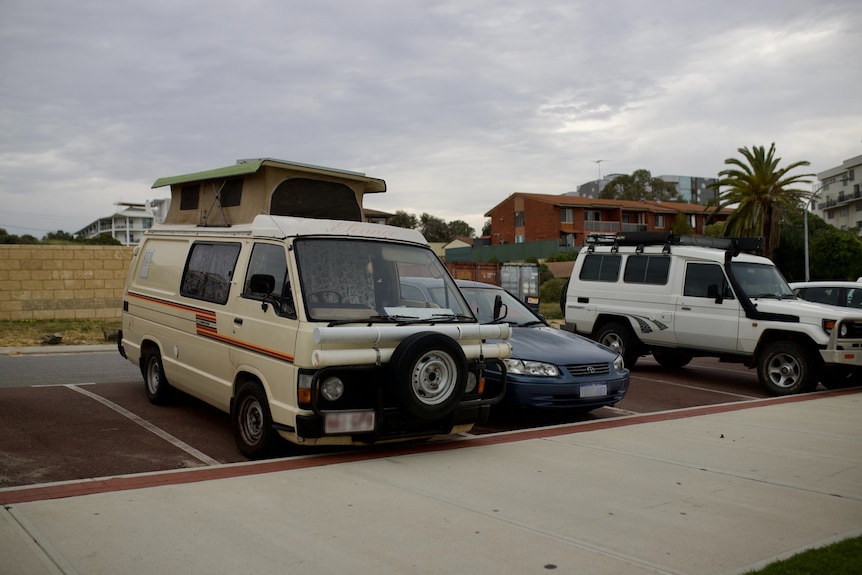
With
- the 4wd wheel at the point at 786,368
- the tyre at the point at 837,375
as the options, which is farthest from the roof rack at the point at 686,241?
the tyre at the point at 837,375

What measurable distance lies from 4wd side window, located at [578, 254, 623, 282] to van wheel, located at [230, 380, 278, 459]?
28.4ft

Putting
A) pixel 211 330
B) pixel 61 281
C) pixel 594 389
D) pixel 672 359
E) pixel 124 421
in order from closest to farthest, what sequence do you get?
pixel 211 330
pixel 124 421
pixel 594 389
pixel 672 359
pixel 61 281

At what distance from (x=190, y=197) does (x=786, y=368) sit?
29.7 feet

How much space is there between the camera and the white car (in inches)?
588

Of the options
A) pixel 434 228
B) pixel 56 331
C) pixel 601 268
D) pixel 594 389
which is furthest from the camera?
pixel 434 228

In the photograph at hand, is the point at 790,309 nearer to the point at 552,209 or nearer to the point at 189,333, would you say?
the point at 189,333

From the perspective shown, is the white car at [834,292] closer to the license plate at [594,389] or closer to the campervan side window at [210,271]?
the license plate at [594,389]

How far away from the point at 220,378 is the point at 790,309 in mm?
8609

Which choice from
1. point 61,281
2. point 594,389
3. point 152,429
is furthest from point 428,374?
point 61,281

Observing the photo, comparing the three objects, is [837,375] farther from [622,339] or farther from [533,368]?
[533,368]

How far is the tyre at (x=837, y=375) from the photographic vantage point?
40.0 feet

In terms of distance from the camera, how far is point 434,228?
10062 centimetres

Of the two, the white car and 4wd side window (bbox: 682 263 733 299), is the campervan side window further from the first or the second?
the white car

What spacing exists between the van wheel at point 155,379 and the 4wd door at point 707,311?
8181mm
